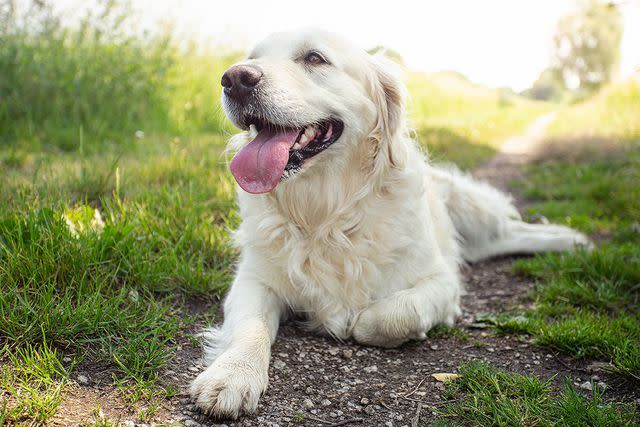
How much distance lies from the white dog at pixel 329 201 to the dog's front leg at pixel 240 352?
11 mm

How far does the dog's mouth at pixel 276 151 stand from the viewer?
255cm

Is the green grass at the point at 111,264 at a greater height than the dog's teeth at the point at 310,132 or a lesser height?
lesser

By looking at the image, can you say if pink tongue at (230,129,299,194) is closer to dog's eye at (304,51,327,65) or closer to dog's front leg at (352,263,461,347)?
dog's eye at (304,51,327,65)

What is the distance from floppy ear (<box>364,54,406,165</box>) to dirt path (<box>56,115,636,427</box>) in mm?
1012

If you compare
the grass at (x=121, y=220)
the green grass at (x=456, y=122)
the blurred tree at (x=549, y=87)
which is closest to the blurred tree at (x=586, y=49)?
the blurred tree at (x=549, y=87)

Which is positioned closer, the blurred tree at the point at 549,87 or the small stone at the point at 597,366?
the small stone at the point at 597,366

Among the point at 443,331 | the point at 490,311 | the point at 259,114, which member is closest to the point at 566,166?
the point at 490,311

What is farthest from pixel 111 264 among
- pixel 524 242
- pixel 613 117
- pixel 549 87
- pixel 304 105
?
pixel 549 87

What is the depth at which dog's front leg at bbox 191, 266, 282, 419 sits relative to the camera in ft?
6.44

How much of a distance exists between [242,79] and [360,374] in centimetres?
146

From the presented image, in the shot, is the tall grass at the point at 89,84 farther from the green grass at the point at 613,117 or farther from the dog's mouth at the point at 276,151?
the green grass at the point at 613,117

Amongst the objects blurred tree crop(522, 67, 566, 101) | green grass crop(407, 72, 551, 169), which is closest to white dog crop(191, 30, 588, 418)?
green grass crop(407, 72, 551, 169)

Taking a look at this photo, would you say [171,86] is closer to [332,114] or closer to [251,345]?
[332,114]

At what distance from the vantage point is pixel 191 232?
3.37m
